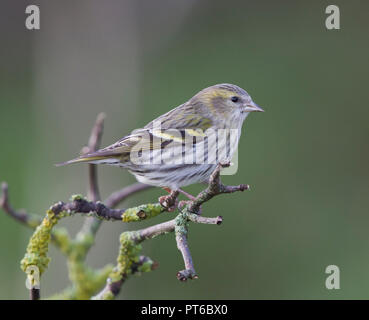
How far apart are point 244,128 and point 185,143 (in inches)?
104

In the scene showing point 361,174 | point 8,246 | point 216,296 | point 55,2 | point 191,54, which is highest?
point 55,2

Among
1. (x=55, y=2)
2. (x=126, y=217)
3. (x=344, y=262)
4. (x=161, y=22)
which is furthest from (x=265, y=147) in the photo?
(x=126, y=217)

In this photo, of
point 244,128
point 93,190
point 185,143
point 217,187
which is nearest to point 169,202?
point 217,187

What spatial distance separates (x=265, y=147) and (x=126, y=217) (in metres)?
3.64

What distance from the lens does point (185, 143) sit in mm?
3188

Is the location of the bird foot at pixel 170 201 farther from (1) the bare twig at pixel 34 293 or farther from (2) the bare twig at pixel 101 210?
(1) the bare twig at pixel 34 293

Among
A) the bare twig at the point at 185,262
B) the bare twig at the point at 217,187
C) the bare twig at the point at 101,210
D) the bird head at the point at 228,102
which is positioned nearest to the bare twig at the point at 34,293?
the bare twig at the point at 101,210

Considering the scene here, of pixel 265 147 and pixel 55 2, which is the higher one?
pixel 55 2

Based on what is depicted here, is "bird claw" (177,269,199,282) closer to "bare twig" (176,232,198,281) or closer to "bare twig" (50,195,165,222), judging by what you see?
"bare twig" (176,232,198,281)

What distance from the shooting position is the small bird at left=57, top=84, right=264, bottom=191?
305 cm

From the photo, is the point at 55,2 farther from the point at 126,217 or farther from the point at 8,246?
the point at 126,217

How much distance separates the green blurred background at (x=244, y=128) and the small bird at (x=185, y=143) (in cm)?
204

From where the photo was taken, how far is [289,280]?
5141mm
